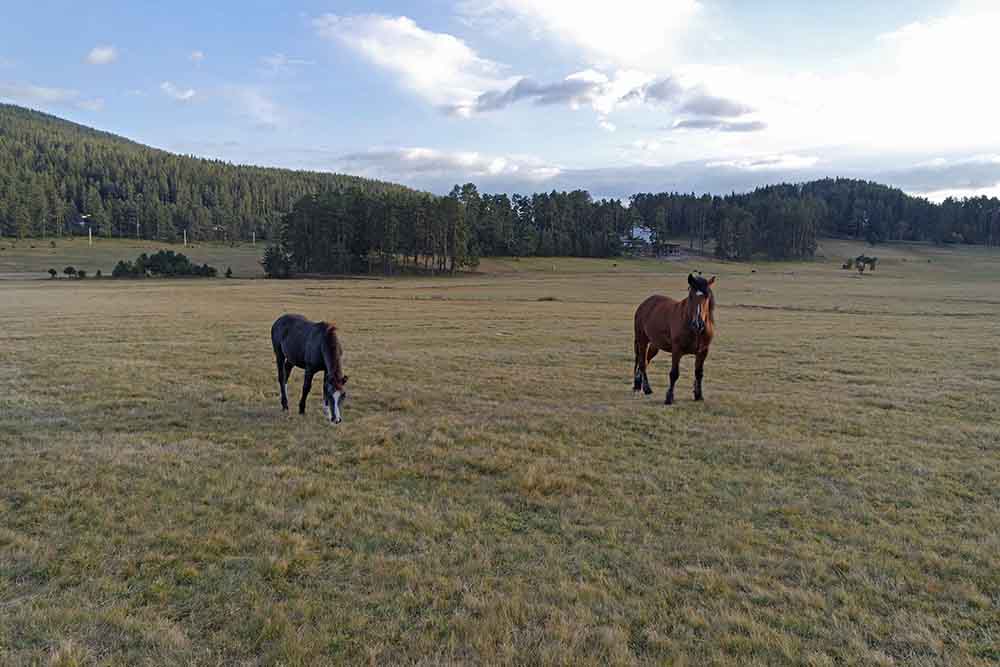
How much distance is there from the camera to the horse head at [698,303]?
34.7 ft

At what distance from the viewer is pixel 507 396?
11.6 meters

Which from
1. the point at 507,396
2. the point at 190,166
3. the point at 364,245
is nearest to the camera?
the point at 507,396

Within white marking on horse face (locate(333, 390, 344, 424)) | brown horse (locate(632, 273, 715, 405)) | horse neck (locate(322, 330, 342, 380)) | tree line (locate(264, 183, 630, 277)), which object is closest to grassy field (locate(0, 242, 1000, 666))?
white marking on horse face (locate(333, 390, 344, 424))

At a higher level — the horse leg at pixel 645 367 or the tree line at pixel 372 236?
the tree line at pixel 372 236

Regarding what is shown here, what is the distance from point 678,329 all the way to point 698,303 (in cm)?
79

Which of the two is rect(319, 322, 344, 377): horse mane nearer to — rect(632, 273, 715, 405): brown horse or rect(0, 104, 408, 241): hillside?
rect(632, 273, 715, 405): brown horse

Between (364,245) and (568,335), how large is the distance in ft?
205

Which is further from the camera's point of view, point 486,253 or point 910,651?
point 486,253

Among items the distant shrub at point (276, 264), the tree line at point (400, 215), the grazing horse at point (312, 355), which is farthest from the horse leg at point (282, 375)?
the distant shrub at point (276, 264)

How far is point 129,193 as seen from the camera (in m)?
154

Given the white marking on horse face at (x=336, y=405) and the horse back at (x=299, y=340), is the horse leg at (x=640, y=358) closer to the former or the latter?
the white marking on horse face at (x=336, y=405)

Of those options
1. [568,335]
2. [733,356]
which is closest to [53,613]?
[733,356]

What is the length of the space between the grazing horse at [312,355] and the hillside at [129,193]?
107209 millimetres

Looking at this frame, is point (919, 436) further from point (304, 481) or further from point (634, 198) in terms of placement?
point (634, 198)
